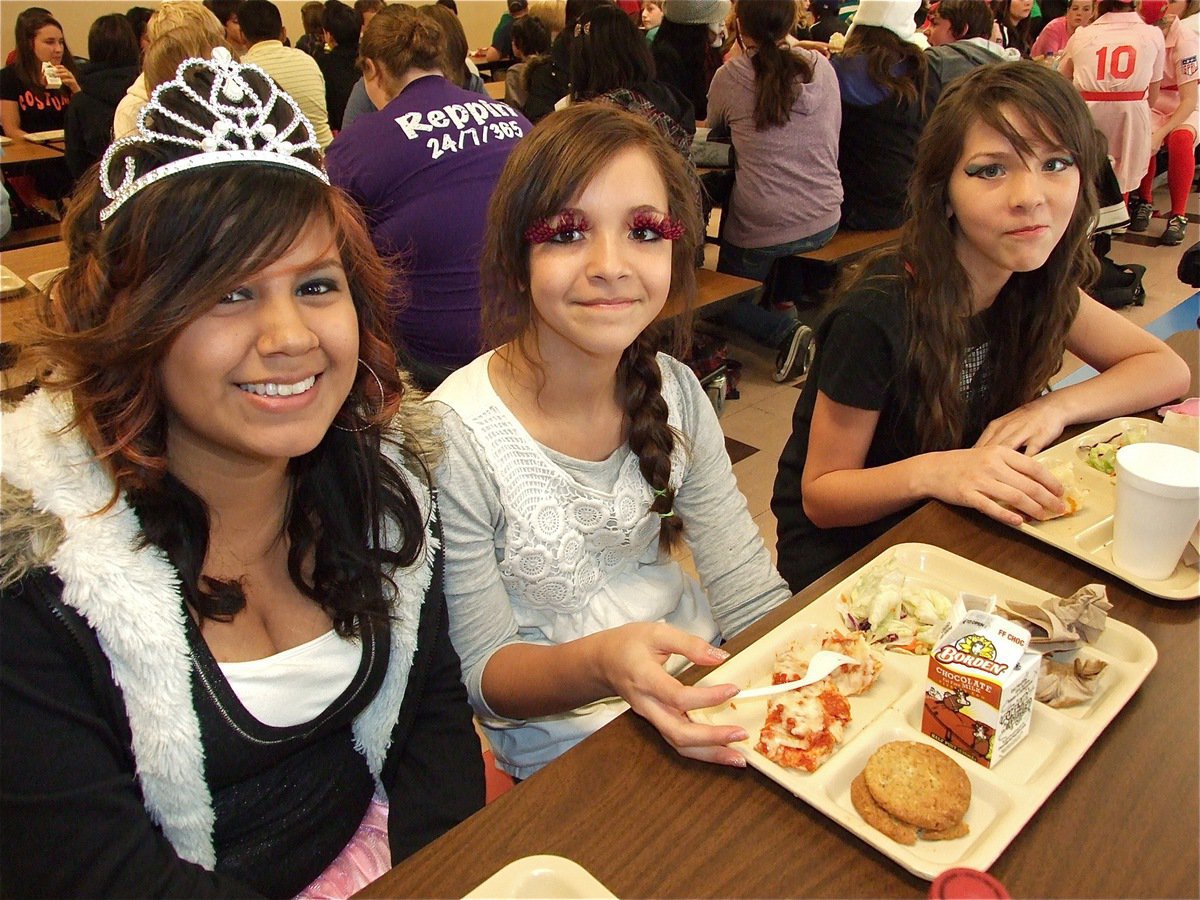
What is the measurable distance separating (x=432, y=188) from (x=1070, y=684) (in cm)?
212

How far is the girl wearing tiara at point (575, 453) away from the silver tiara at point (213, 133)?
1.34ft

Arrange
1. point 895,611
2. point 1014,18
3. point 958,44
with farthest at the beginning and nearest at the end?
point 1014,18, point 958,44, point 895,611

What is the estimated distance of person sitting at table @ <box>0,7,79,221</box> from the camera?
541 cm

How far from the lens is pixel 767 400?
3869 mm

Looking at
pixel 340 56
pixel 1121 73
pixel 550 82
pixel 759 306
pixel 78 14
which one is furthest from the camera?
pixel 78 14

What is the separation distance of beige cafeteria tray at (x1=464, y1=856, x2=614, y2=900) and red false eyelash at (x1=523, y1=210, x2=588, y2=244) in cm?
83

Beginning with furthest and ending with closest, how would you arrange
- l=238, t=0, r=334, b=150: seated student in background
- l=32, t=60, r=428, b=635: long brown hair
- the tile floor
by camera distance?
1. l=238, t=0, r=334, b=150: seated student in background
2. the tile floor
3. l=32, t=60, r=428, b=635: long brown hair

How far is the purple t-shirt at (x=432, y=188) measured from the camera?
2598 millimetres

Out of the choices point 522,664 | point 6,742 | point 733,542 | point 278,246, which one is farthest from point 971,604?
point 6,742

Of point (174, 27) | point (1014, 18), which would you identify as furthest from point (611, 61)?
point (1014, 18)

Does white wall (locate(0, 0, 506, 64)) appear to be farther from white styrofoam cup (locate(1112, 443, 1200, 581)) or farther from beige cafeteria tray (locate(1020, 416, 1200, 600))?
white styrofoam cup (locate(1112, 443, 1200, 581))

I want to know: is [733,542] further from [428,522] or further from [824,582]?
[428,522]

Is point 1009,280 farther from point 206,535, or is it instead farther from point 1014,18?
point 1014,18

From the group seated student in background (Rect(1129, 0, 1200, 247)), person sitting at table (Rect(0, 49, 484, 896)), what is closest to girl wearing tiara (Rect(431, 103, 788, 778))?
person sitting at table (Rect(0, 49, 484, 896))
